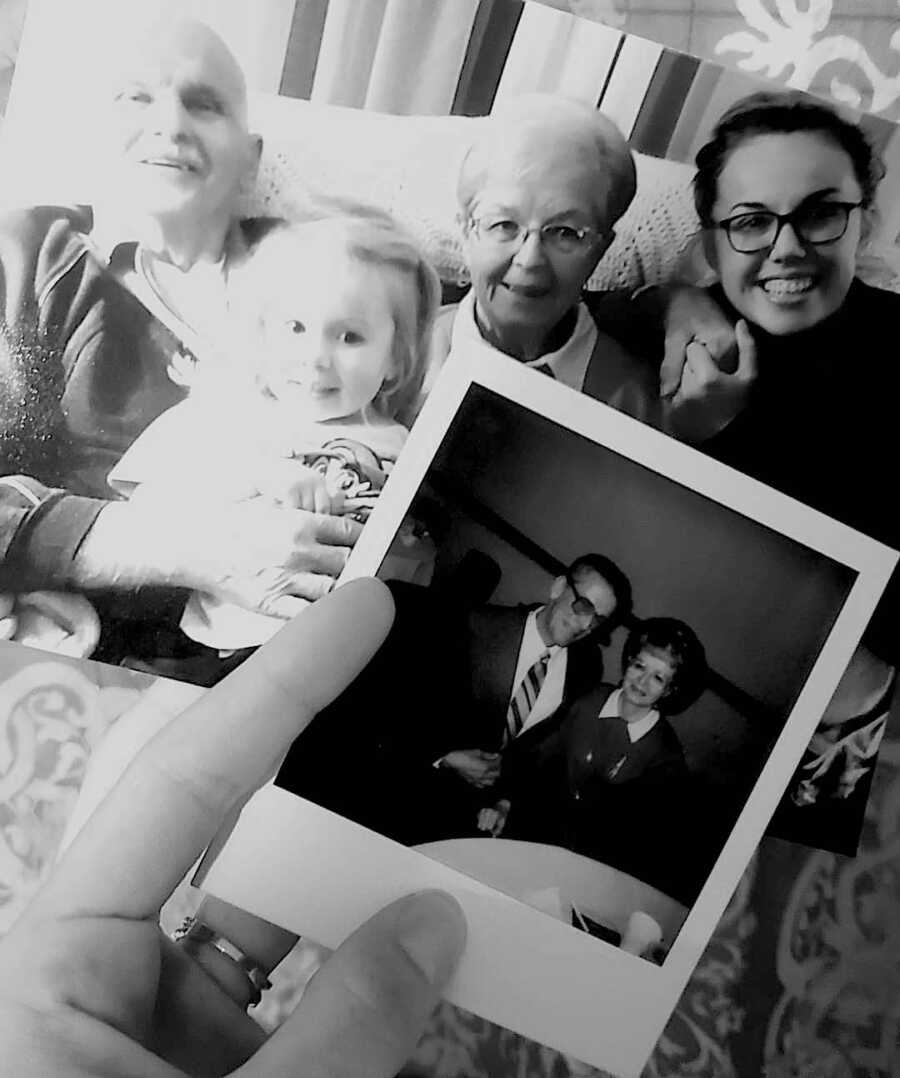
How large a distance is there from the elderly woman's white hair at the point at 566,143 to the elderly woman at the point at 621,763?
20 centimetres

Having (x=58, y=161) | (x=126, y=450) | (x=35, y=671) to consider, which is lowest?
(x=35, y=671)

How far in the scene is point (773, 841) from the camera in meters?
0.46

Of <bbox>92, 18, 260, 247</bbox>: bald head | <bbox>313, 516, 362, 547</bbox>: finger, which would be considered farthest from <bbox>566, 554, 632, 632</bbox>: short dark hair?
<bbox>92, 18, 260, 247</bbox>: bald head

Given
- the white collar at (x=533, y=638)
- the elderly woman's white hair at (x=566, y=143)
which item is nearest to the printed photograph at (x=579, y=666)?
the white collar at (x=533, y=638)

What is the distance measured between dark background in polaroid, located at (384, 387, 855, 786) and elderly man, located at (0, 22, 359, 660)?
64 mm

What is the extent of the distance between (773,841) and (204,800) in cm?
27

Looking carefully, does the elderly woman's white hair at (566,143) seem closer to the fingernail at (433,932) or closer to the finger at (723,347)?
the finger at (723,347)

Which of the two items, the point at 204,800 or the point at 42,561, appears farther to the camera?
the point at 42,561

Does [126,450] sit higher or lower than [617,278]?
lower

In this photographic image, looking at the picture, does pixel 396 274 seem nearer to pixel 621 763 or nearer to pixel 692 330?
pixel 692 330

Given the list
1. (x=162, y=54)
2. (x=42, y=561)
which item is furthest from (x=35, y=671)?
(x=162, y=54)

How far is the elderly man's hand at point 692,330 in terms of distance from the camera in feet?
1.45

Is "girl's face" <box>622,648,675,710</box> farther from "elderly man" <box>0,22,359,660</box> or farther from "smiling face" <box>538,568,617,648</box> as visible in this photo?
"elderly man" <box>0,22,359,660</box>

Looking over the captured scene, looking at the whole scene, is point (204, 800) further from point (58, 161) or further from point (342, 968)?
point (58, 161)
